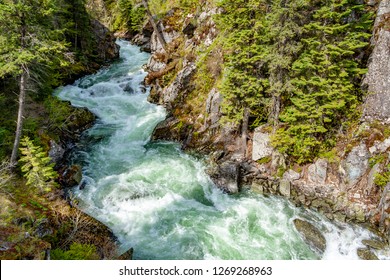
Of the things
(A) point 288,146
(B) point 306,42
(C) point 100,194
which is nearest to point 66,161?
(C) point 100,194

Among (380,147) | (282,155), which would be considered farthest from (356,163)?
(282,155)

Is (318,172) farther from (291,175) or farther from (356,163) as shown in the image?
(356,163)

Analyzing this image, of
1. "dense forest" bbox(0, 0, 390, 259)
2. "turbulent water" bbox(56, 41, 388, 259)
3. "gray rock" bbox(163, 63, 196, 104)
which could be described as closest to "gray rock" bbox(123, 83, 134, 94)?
"gray rock" bbox(163, 63, 196, 104)

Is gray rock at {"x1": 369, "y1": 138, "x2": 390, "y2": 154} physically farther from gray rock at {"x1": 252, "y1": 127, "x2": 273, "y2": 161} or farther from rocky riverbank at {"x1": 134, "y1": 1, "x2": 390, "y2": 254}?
gray rock at {"x1": 252, "y1": 127, "x2": 273, "y2": 161}

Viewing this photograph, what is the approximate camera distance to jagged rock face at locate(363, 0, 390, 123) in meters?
13.8

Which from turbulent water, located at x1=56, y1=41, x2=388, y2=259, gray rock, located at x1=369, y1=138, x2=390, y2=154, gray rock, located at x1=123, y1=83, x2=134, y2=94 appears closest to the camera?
turbulent water, located at x1=56, y1=41, x2=388, y2=259

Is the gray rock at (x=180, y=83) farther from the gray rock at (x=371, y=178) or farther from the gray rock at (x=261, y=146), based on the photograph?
the gray rock at (x=371, y=178)

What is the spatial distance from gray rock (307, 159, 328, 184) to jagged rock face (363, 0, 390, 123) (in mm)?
3407

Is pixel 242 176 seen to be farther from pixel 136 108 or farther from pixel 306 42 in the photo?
pixel 136 108

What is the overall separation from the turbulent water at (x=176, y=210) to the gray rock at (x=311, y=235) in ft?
0.81

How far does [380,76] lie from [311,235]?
9255 mm

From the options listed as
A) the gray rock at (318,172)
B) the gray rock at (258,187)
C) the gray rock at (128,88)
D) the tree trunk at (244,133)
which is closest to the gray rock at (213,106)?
the tree trunk at (244,133)

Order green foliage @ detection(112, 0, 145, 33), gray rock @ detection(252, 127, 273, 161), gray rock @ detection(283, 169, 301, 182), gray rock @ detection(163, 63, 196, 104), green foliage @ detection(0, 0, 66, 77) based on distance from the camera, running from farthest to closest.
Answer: green foliage @ detection(112, 0, 145, 33)
gray rock @ detection(163, 63, 196, 104)
gray rock @ detection(252, 127, 273, 161)
gray rock @ detection(283, 169, 301, 182)
green foliage @ detection(0, 0, 66, 77)
